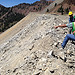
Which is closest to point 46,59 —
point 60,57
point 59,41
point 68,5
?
point 60,57

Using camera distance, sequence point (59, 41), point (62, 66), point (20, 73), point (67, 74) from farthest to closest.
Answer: point (59, 41), point (20, 73), point (62, 66), point (67, 74)

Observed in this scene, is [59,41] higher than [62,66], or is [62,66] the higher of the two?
[59,41]

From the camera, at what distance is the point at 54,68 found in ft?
16.4

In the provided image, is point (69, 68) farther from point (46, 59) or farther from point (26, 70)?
point (26, 70)

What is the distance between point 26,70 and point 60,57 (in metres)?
2.06

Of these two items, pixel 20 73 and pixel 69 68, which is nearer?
pixel 69 68

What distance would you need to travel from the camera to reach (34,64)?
564 cm

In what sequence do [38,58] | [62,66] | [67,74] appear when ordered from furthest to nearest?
[38,58]
[62,66]
[67,74]

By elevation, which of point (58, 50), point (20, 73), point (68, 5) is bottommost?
point (20, 73)

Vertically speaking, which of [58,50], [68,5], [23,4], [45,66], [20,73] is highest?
[23,4]

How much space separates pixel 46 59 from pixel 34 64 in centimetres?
74

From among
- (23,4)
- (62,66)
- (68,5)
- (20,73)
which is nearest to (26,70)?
(20,73)

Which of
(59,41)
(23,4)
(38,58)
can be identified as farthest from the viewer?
(23,4)

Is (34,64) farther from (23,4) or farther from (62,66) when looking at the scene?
(23,4)
